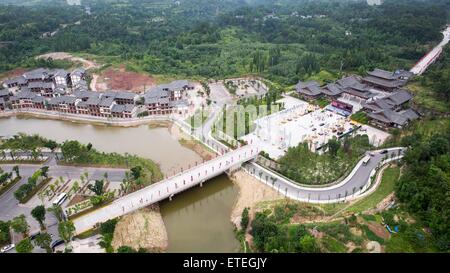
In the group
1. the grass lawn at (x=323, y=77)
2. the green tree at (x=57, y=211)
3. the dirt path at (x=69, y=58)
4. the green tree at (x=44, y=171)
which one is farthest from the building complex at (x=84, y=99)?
the green tree at (x=57, y=211)

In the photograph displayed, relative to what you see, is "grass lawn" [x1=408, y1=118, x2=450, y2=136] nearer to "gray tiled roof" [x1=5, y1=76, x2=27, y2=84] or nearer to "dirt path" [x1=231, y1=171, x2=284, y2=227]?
"dirt path" [x1=231, y1=171, x2=284, y2=227]

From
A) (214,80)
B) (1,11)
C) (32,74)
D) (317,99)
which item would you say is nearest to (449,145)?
(317,99)

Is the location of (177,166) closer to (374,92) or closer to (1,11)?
(374,92)

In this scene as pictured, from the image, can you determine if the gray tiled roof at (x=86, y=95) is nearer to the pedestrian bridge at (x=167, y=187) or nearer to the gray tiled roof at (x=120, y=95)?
the gray tiled roof at (x=120, y=95)

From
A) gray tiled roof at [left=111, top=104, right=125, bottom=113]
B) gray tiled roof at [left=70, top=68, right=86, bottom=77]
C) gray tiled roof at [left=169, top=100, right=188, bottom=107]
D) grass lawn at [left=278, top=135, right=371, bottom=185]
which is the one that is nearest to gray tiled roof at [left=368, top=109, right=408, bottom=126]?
grass lawn at [left=278, top=135, right=371, bottom=185]

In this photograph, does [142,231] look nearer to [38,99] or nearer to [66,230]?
[66,230]

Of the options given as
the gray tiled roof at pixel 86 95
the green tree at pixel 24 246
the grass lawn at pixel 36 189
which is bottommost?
the grass lawn at pixel 36 189

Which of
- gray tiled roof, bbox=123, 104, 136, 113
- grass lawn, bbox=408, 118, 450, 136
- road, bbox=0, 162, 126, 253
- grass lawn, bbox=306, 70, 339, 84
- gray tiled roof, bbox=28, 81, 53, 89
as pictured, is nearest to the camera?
road, bbox=0, 162, 126, 253
